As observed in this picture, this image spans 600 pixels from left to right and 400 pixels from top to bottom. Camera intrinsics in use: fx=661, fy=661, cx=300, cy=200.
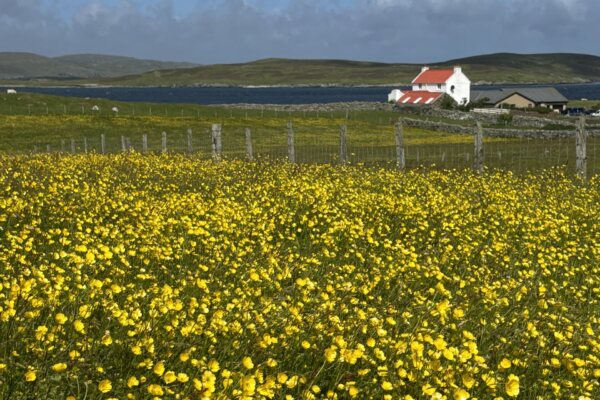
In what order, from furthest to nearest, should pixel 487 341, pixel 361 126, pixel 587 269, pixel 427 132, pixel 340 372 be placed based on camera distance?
pixel 361 126 < pixel 427 132 < pixel 587 269 < pixel 487 341 < pixel 340 372

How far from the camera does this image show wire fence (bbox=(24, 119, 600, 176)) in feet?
98.4

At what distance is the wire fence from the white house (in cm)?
5436


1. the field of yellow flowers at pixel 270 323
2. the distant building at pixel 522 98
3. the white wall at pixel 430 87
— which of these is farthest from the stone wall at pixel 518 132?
the distant building at pixel 522 98

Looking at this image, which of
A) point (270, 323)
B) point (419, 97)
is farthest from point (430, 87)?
point (270, 323)

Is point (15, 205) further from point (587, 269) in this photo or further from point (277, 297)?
point (587, 269)

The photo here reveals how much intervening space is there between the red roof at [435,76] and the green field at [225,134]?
35.8 meters

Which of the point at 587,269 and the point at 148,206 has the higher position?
the point at 148,206

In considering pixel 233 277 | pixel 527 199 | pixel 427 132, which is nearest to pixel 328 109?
pixel 427 132

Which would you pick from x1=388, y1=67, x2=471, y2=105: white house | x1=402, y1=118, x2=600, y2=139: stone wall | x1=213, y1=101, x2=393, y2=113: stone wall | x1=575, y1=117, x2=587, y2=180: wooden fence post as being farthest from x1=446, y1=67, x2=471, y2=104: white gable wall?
x1=575, y1=117, x2=587, y2=180: wooden fence post

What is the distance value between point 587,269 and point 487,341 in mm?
4416

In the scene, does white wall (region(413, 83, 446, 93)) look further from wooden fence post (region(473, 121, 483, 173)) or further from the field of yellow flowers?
the field of yellow flowers

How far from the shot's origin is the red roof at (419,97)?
115 meters

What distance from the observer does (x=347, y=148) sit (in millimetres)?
47000

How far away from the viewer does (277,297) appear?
6566mm
